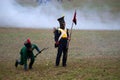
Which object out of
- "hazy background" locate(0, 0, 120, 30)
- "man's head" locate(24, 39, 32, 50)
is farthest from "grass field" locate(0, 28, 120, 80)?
"hazy background" locate(0, 0, 120, 30)

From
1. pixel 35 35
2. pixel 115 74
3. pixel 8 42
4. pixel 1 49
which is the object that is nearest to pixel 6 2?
pixel 35 35

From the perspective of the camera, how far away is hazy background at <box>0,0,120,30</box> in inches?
1604

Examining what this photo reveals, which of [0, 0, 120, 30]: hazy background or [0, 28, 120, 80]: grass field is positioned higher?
[0, 0, 120, 30]: hazy background

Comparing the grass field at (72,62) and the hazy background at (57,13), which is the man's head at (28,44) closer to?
the grass field at (72,62)

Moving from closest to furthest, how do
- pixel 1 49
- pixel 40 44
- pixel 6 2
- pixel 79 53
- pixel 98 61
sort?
pixel 98 61, pixel 79 53, pixel 1 49, pixel 40 44, pixel 6 2

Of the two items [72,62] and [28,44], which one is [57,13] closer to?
[72,62]

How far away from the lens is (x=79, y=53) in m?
20.5

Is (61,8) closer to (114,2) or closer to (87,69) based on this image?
(114,2)

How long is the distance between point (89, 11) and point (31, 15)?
20592mm

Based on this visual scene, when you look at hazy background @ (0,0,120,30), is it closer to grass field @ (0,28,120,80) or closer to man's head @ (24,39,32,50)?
grass field @ (0,28,120,80)

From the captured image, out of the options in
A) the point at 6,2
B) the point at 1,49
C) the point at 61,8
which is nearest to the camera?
the point at 1,49

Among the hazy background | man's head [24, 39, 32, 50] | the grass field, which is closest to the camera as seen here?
the grass field

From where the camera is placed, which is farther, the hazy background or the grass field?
the hazy background

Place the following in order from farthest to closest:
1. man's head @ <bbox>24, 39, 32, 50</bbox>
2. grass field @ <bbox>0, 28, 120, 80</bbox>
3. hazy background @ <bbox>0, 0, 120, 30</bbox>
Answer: hazy background @ <bbox>0, 0, 120, 30</bbox> → man's head @ <bbox>24, 39, 32, 50</bbox> → grass field @ <bbox>0, 28, 120, 80</bbox>
